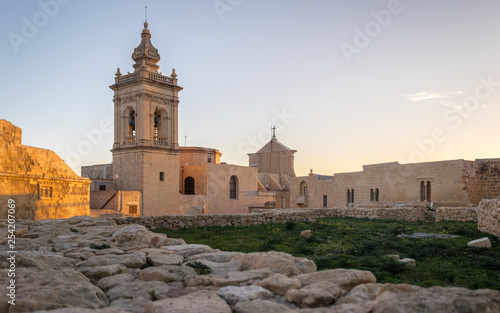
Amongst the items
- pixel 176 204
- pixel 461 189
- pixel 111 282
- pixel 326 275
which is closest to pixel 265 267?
pixel 326 275

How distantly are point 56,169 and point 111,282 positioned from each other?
48.6ft

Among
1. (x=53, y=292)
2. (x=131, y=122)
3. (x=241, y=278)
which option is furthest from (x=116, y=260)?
(x=131, y=122)

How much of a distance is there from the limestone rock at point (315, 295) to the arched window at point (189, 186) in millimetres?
32849

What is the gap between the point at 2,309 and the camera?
313 centimetres

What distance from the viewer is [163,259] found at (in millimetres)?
5227

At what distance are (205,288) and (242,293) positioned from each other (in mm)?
509

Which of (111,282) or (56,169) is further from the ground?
(56,169)

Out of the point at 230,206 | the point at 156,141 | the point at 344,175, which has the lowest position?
the point at 230,206

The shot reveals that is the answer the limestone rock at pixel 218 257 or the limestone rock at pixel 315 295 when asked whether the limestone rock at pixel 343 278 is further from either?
the limestone rock at pixel 218 257

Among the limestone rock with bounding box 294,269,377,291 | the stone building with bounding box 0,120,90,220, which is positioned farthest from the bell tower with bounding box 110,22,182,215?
the limestone rock with bounding box 294,269,377,291

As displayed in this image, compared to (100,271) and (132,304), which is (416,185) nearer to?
(100,271)

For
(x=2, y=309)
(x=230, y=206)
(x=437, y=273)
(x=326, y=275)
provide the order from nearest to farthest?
(x=2, y=309)
(x=326, y=275)
(x=437, y=273)
(x=230, y=206)

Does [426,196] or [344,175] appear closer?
[426,196]

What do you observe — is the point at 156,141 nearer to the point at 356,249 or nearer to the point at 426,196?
the point at 426,196
